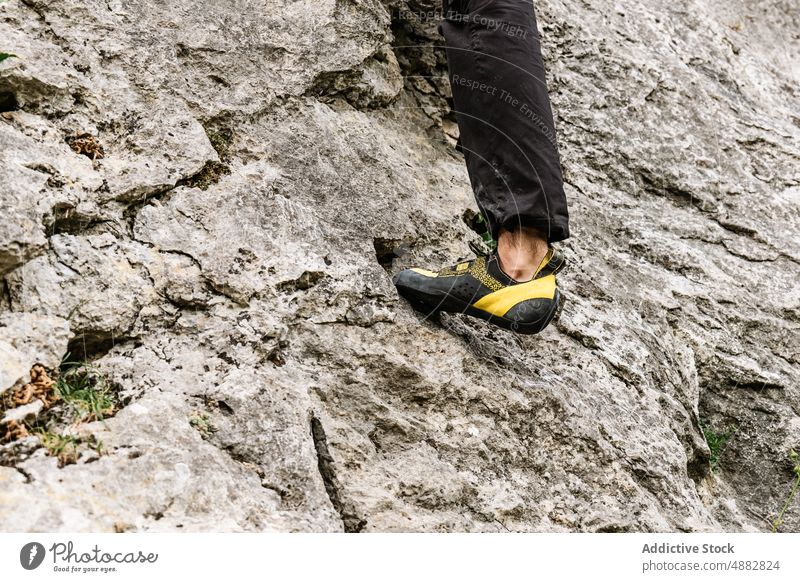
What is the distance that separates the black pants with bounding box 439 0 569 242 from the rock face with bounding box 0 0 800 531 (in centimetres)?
50

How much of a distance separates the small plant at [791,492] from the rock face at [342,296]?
4 cm

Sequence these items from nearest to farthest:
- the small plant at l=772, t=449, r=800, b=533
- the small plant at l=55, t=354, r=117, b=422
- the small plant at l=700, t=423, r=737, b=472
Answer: the small plant at l=55, t=354, r=117, b=422, the small plant at l=772, t=449, r=800, b=533, the small plant at l=700, t=423, r=737, b=472

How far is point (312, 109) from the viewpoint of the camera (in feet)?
11.2

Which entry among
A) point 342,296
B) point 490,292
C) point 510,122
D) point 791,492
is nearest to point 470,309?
point 490,292

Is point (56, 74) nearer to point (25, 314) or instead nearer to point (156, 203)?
point (156, 203)

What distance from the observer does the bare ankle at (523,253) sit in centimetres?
296

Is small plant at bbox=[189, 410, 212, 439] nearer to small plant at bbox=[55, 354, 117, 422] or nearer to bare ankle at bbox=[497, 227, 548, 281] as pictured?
small plant at bbox=[55, 354, 117, 422]

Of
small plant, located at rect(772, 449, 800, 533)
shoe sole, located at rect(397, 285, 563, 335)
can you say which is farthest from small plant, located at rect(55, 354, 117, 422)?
small plant, located at rect(772, 449, 800, 533)

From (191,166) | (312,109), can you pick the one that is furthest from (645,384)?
(191,166)

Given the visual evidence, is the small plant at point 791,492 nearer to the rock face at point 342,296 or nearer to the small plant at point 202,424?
the rock face at point 342,296

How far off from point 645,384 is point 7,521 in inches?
99.6

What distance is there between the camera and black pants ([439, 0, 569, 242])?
2912mm


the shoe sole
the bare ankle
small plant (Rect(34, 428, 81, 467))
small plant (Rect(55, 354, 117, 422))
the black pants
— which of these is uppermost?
the black pants

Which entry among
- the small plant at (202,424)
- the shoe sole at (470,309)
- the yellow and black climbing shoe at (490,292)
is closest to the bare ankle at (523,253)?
the yellow and black climbing shoe at (490,292)
